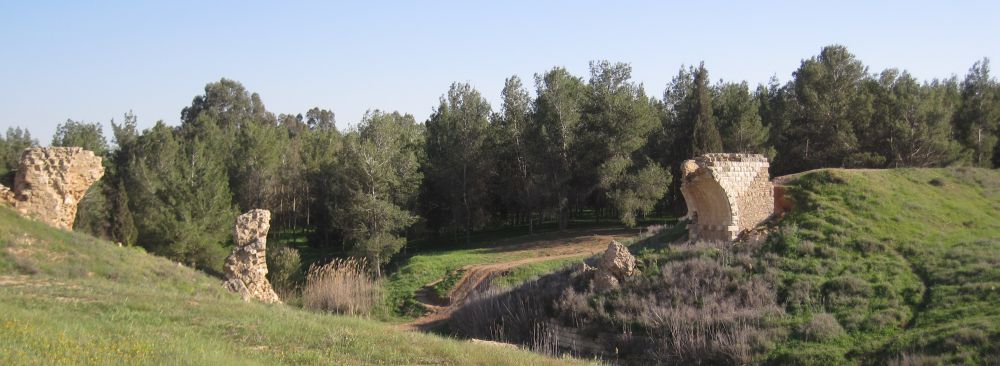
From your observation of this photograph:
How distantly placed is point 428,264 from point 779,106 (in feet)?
82.9

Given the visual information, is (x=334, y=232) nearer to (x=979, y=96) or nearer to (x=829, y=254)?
(x=829, y=254)

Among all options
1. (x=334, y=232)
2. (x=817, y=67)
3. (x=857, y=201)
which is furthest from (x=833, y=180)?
(x=334, y=232)

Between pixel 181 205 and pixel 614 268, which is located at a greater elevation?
pixel 181 205

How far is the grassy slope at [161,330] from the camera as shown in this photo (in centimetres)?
723

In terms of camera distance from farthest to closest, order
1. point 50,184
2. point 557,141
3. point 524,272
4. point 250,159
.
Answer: point 250,159
point 557,141
point 524,272
point 50,184

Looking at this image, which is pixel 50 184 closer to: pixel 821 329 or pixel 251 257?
pixel 251 257

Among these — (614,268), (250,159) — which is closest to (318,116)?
(250,159)

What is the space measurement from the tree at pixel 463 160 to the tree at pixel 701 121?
1289 centimetres

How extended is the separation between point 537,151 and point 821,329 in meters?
29.1

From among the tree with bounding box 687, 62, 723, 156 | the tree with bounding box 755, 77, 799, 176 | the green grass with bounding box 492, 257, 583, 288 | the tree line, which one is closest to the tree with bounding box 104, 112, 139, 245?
the tree line

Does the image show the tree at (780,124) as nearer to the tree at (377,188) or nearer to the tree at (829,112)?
the tree at (829,112)

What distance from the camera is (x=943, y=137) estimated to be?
37.3m

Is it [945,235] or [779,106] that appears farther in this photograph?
[779,106]

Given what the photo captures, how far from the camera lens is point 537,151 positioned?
4300cm
